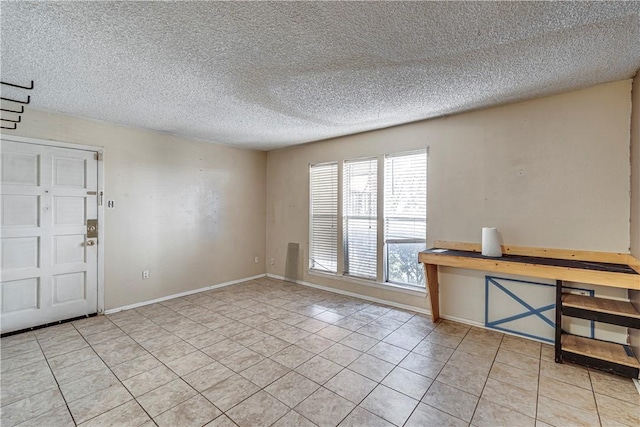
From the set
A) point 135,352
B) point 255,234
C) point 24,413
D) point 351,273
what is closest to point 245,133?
point 255,234

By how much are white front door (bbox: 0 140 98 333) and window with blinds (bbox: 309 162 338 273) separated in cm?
327

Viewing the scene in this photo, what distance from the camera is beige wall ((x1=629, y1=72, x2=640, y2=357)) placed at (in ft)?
7.89

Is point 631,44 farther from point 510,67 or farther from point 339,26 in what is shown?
point 339,26

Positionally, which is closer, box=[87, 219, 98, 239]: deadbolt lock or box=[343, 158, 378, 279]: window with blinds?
box=[87, 219, 98, 239]: deadbolt lock

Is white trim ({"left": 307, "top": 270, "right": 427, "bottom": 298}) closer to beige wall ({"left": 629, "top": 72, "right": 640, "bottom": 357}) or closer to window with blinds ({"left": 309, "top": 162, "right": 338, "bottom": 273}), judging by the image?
window with blinds ({"left": 309, "top": 162, "right": 338, "bottom": 273})

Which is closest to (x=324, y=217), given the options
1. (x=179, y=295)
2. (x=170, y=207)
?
(x=170, y=207)

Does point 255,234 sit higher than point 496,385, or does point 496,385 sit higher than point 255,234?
point 255,234

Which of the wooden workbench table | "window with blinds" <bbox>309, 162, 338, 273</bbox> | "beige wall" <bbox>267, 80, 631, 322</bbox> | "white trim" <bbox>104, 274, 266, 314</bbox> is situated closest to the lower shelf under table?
the wooden workbench table

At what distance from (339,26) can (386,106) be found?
1.56 meters

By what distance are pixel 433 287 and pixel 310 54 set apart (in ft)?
9.78

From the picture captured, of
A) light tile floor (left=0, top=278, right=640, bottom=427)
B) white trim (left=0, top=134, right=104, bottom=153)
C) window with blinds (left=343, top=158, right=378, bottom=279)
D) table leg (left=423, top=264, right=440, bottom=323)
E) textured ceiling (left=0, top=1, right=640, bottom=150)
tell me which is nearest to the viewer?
textured ceiling (left=0, top=1, right=640, bottom=150)

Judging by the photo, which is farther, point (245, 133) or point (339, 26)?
point (245, 133)

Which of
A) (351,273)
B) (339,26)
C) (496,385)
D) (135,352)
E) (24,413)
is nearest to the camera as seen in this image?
(339,26)

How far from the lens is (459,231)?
3.56 metres
